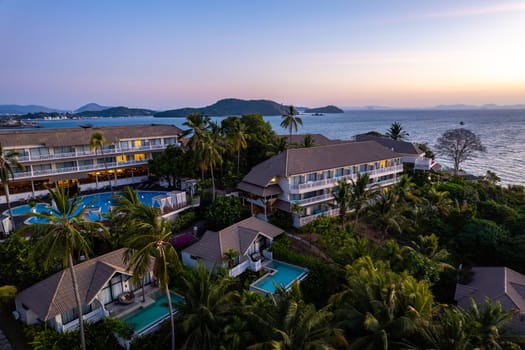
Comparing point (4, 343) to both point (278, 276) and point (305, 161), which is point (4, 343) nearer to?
point (278, 276)

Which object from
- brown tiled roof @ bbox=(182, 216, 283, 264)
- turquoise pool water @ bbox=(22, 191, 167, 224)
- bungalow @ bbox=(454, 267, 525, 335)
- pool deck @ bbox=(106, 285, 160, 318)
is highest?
turquoise pool water @ bbox=(22, 191, 167, 224)

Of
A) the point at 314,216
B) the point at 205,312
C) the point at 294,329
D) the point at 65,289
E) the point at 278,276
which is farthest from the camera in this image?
the point at 314,216

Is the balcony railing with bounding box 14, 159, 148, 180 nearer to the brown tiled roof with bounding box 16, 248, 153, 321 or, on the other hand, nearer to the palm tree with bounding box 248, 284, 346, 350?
the brown tiled roof with bounding box 16, 248, 153, 321

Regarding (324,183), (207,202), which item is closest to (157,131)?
(207,202)

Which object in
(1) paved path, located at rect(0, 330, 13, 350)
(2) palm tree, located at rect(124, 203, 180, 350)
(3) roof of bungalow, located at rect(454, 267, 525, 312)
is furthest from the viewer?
(3) roof of bungalow, located at rect(454, 267, 525, 312)

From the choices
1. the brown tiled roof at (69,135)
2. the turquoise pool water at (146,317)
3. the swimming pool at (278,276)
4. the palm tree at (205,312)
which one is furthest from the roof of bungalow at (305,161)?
the brown tiled roof at (69,135)

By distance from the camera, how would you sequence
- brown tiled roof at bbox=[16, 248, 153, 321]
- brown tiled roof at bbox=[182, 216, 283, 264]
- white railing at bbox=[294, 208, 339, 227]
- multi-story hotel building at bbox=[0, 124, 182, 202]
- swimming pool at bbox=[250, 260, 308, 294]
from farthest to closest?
1. multi-story hotel building at bbox=[0, 124, 182, 202]
2. white railing at bbox=[294, 208, 339, 227]
3. brown tiled roof at bbox=[182, 216, 283, 264]
4. swimming pool at bbox=[250, 260, 308, 294]
5. brown tiled roof at bbox=[16, 248, 153, 321]

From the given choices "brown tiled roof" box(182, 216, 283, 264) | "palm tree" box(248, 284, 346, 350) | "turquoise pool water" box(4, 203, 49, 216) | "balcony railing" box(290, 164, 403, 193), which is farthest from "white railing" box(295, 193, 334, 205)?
"turquoise pool water" box(4, 203, 49, 216)

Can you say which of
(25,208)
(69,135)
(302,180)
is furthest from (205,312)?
(69,135)

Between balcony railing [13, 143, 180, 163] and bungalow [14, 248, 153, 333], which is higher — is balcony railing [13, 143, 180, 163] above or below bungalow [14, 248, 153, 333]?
above
